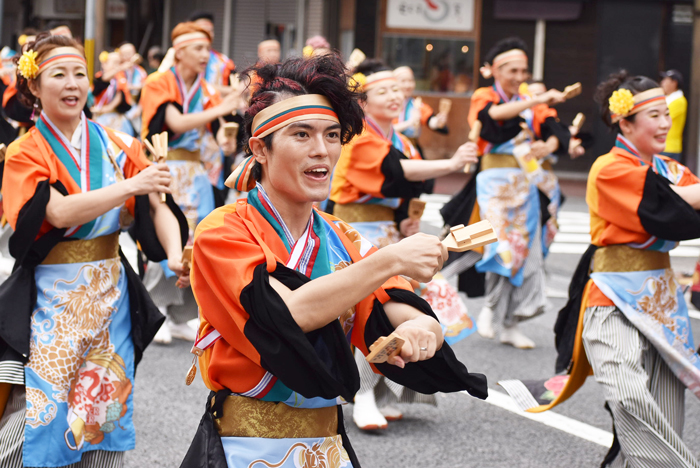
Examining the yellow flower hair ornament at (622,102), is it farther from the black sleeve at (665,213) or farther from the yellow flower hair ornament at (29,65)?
the yellow flower hair ornament at (29,65)

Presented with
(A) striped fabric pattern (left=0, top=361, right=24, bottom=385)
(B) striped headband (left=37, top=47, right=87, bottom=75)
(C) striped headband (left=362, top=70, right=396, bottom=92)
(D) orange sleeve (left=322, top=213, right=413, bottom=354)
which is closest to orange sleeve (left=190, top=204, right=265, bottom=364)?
(D) orange sleeve (left=322, top=213, right=413, bottom=354)

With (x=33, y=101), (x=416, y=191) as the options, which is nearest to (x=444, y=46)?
(x=416, y=191)

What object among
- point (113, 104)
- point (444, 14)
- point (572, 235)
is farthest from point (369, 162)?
point (444, 14)

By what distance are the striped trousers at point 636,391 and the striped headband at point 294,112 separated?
1991 millimetres

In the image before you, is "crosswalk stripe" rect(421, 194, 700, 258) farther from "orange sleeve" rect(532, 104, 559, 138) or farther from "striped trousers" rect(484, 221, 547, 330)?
"striped trousers" rect(484, 221, 547, 330)

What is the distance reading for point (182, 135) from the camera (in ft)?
21.6

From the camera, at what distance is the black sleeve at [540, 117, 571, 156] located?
7.09 m

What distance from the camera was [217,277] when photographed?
226 cm

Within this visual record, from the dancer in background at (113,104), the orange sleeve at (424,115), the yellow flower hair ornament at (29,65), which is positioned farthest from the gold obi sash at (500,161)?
the dancer in background at (113,104)

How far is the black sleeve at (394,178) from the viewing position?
4.89 m

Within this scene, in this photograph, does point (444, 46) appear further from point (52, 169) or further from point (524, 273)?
point (52, 169)

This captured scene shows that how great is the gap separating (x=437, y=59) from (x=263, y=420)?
16.5 meters

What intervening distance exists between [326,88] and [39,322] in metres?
1.67

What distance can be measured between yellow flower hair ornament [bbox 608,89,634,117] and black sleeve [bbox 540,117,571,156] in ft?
9.57
